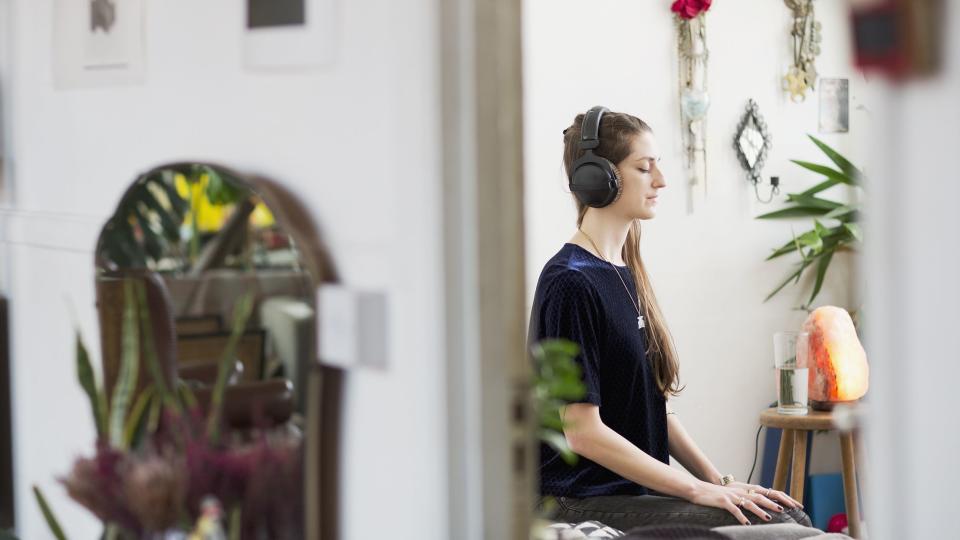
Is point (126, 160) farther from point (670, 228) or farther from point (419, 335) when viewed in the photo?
point (670, 228)

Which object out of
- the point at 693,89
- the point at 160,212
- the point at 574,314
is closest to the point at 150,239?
the point at 160,212

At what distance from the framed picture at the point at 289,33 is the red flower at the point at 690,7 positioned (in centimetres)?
226

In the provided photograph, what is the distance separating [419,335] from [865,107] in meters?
3.18

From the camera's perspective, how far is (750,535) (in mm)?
2141

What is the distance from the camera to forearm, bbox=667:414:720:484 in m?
2.63

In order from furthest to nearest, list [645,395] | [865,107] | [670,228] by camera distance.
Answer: [865,107] → [670,228] → [645,395]

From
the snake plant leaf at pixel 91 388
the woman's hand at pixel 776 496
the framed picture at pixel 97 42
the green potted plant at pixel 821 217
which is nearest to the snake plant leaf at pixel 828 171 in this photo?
the green potted plant at pixel 821 217

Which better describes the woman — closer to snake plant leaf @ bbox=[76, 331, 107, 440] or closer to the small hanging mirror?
snake plant leaf @ bbox=[76, 331, 107, 440]

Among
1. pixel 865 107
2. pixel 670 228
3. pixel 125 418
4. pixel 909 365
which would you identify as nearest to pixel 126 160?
pixel 125 418

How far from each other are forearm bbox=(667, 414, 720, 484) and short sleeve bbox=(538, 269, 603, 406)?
38cm

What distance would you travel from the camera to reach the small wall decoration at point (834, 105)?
13.6 ft

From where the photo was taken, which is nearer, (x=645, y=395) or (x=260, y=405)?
(x=260, y=405)

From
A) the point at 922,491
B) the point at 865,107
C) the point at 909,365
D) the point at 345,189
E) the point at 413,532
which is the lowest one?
the point at 413,532

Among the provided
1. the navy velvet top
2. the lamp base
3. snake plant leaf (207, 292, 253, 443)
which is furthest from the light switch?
the lamp base
